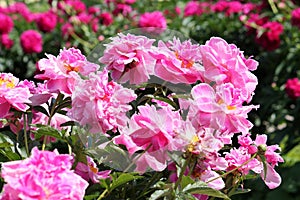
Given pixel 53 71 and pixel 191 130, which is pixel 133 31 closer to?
pixel 53 71

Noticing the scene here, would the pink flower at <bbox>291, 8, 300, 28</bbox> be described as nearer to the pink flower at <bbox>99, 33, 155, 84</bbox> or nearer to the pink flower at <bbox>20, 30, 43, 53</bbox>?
the pink flower at <bbox>20, 30, 43, 53</bbox>

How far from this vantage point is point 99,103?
39.4 inches

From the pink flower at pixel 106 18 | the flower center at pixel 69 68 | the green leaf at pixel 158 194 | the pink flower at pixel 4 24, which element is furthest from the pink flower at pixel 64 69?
the pink flower at pixel 4 24

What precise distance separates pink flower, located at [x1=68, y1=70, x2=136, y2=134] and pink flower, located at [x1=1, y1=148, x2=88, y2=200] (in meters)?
0.16

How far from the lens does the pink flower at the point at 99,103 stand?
1.00 m

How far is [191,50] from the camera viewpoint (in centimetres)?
111

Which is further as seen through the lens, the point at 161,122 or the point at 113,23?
the point at 113,23

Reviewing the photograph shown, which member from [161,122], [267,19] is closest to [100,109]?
[161,122]

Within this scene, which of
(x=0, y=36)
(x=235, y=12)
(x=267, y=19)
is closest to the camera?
(x=267, y=19)

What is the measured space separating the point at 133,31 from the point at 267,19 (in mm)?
2942

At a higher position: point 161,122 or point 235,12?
point 161,122

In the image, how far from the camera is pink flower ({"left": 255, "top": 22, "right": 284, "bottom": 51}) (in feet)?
12.2

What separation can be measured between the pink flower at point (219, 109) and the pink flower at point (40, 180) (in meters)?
0.24

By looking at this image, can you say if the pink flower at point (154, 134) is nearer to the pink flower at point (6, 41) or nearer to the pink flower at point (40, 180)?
the pink flower at point (40, 180)
